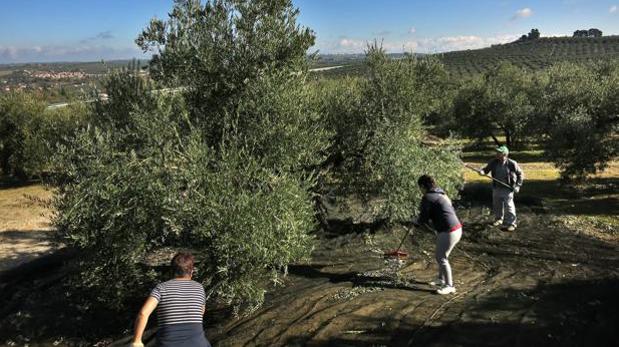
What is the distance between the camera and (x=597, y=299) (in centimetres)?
876

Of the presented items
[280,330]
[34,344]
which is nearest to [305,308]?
[280,330]

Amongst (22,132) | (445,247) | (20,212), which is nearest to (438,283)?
(445,247)

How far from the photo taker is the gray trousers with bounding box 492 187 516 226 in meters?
13.8

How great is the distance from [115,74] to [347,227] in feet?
25.8

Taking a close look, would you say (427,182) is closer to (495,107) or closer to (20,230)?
(20,230)

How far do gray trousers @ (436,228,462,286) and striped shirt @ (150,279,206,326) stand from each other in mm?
5010

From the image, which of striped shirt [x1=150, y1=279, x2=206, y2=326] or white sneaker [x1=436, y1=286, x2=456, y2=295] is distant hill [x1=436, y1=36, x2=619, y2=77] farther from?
striped shirt [x1=150, y1=279, x2=206, y2=326]

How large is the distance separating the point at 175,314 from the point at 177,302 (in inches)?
5.3

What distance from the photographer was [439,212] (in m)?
9.24

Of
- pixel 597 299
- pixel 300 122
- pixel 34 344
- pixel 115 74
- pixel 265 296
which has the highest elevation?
pixel 115 74

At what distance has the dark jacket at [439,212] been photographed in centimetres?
921

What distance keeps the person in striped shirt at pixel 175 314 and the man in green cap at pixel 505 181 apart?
9.85 m

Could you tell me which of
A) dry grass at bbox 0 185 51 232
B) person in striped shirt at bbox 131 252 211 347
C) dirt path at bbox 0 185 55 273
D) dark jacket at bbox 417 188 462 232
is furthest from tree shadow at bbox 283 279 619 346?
dry grass at bbox 0 185 51 232

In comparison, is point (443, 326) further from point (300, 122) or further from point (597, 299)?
point (300, 122)
